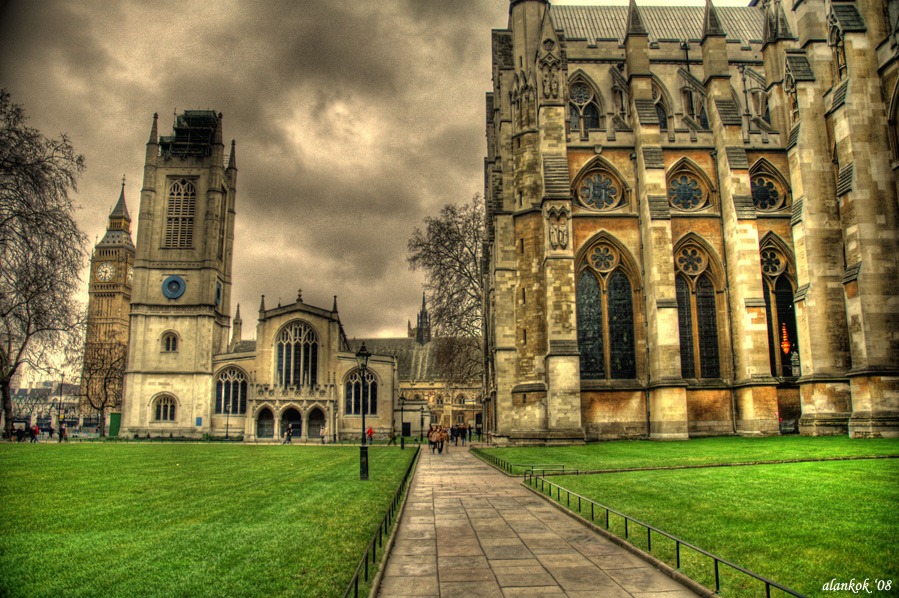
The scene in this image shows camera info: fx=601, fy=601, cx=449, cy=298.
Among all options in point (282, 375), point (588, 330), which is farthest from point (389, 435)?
point (588, 330)

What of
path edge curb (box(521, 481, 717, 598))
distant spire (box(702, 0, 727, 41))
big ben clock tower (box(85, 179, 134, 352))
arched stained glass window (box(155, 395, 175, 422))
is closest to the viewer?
path edge curb (box(521, 481, 717, 598))

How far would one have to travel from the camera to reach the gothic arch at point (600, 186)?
28078mm

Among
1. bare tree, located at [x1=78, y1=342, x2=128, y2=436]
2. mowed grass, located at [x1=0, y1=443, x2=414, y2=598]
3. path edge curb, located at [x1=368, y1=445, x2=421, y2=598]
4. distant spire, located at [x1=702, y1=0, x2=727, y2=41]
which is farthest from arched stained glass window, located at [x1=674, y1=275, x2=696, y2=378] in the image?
bare tree, located at [x1=78, y1=342, x2=128, y2=436]

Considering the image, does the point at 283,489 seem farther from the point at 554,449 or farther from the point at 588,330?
the point at 588,330

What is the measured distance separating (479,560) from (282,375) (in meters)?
44.5

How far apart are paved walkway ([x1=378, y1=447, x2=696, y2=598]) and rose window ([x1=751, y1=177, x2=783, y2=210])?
23.1m

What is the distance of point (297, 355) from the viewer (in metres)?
49.5

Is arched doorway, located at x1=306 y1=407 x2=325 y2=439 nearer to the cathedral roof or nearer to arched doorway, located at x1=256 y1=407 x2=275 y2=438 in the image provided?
arched doorway, located at x1=256 y1=407 x2=275 y2=438

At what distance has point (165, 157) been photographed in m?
55.9

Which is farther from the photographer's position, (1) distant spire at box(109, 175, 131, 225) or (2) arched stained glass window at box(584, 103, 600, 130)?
(1) distant spire at box(109, 175, 131, 225)

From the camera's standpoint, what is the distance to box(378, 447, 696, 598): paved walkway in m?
5.80

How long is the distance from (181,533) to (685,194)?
86.9 feet

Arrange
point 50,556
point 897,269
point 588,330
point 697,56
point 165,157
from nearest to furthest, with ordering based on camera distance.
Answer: point 50,556
point 897,269
point 588,330
point 697,56
point 165,157

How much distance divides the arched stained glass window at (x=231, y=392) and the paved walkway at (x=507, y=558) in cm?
4206
